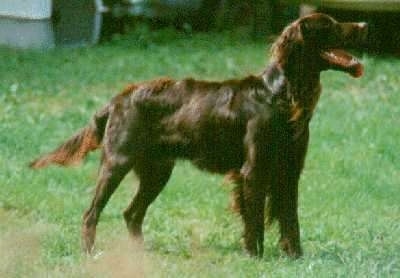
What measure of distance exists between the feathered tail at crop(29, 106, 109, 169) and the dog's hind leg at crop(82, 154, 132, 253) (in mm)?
142

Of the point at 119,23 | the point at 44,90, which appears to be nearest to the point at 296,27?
the point at 44,90

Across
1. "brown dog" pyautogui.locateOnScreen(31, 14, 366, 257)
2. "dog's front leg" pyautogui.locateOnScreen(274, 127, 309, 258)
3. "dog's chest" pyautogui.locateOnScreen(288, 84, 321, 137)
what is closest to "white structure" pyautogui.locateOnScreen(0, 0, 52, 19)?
"brown dog" pyautogui.locateOnScreen(31, 14, 366, 257)

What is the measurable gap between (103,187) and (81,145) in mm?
286

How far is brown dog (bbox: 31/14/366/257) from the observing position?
667 centimetres

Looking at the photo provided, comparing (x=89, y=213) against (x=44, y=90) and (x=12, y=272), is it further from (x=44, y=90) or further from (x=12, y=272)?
(x=44, y=90)

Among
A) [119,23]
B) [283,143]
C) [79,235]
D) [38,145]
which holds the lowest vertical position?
[119,23]

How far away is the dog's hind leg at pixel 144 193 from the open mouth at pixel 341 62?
109 centimetres

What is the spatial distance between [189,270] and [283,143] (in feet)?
2.80

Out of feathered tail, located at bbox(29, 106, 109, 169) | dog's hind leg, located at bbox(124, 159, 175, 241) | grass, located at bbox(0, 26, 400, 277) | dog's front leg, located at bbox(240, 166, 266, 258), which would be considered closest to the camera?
grass, located at bbox(0, 26, 400, 277)

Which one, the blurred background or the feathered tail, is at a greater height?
the feathered tail

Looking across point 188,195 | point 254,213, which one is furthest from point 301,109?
point 188,195

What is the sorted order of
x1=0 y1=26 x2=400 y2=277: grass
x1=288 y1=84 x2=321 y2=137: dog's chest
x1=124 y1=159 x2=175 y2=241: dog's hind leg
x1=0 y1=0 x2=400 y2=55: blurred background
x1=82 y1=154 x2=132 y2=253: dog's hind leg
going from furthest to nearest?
x1=0 y1=0 x2=400 y2=55: blurred background < x1=124 y1=159 x2=175 y2=241: dog's hind leg < x1=82 y1=154 x2=132 y2=253: dog's hind leg < x1=288 y1=84 x2=321 y2=137: dog's chest < x1=0 y1=26 x2=400 y2=277: grass

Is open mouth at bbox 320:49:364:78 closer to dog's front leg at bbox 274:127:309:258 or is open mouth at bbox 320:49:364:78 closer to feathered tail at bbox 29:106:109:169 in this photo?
dog's front leg at bbox 274:127:309:258

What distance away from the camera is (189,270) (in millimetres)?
6363
